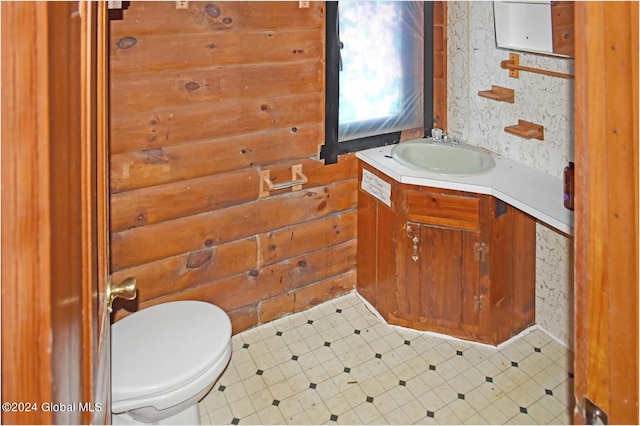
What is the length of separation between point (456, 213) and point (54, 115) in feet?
6.92

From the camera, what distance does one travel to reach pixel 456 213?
8.18 feet

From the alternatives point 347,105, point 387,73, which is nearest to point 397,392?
point 347,105

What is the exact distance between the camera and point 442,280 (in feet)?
8.65

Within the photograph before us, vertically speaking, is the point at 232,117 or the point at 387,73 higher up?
the point at 387,73

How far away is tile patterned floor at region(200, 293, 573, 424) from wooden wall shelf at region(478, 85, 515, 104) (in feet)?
3.70

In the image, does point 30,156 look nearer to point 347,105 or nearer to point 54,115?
point 54,115

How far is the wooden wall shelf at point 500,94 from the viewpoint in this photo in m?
2.60

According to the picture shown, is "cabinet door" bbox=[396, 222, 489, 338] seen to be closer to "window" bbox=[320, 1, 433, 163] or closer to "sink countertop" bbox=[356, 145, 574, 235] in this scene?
"sink countertop" bbox=[356, 145, 574, 235]

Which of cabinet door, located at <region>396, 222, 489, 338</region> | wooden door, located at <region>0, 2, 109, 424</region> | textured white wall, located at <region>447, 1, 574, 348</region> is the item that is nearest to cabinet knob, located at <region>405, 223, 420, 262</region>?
cabinet door, located at <region>396, 222, 489, 338</region>

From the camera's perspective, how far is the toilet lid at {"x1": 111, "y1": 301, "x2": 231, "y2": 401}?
1.81 metres

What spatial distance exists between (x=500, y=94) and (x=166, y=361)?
1.88 m

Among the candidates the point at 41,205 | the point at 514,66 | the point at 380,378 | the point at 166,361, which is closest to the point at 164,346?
the point at 166,361

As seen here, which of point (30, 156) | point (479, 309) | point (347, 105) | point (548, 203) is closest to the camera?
point (30, 156)

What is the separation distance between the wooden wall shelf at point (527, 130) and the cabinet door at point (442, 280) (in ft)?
1.60
